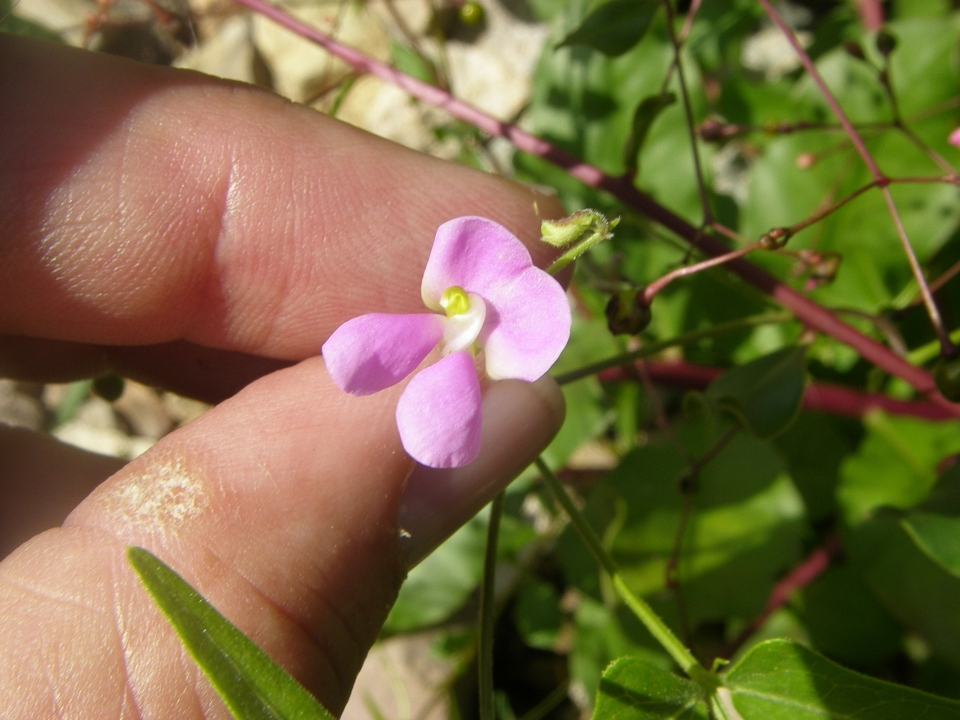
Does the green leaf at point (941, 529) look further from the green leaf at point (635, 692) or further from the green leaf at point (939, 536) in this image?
the green leaf at point (635, 692)

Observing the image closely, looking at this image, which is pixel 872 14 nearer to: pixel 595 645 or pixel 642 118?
pixel 642 118

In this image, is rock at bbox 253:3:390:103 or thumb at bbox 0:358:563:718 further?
rock at bbox 253:3:390:103

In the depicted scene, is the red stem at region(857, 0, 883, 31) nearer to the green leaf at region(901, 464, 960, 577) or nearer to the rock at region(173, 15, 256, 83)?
the green leaf at region(901, 464, 960, 577)

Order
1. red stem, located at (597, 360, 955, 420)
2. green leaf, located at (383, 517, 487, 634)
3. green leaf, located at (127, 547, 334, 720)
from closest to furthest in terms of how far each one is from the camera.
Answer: green leaf, located at (127, 547, 334, 720) < red stem, located at (597, 360, 955, 420) < green leaf, located at (383, 517, 487, 634)

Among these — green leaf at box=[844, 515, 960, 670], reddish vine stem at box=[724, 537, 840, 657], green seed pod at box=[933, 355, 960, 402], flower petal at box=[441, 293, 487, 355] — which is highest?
flower petal at box=[441, 293, 487, 355]

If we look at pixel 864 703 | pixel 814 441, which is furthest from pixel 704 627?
pixel 864 703

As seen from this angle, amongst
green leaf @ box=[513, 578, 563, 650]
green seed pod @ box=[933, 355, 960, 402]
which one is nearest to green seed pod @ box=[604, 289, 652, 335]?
green seed pod @ box=[933, 355, 960, 402]

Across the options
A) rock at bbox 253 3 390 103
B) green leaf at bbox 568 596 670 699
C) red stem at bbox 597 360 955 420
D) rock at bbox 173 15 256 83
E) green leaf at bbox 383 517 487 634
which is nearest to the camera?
red stem at bbox 597 360 955 420

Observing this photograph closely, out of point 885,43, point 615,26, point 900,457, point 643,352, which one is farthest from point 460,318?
point 900,457

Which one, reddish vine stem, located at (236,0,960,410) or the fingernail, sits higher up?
reddish vine stem, located at (236,0,960,410)
